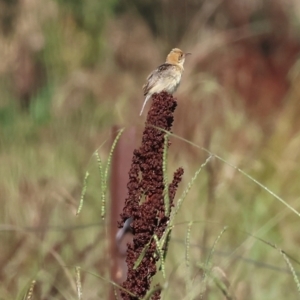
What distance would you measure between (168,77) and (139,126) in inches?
31.9

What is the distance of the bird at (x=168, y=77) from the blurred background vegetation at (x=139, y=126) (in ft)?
0.54

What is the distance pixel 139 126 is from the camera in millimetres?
4855

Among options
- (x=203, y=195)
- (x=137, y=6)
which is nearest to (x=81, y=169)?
(x=203, y=195)

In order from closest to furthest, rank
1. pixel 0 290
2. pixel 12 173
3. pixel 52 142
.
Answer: pixel 0 290, pixel 12 173, pixel 52 142

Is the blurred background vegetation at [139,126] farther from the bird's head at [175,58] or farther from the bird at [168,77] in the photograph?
the bird's head at [175,58]

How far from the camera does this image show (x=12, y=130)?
7.05 meters

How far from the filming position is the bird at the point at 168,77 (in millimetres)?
3940

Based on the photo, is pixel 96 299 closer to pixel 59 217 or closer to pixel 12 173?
pixel 59 217

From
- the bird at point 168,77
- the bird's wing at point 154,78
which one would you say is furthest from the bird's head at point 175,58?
the bird's wing at point 154,78

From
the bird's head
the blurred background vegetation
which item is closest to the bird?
the bird's head

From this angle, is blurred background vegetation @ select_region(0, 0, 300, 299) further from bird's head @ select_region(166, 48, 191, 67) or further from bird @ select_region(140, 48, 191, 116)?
bird's head @ select_region(166, 48, 191, 67)

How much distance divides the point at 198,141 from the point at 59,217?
1.15 meters

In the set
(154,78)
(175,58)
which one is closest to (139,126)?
(175,58)

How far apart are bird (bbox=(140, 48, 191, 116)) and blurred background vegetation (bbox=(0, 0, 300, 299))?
0.54ft
